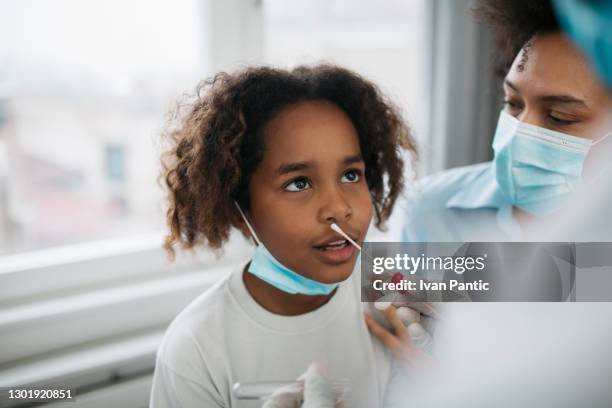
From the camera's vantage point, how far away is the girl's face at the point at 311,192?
749 millimetres

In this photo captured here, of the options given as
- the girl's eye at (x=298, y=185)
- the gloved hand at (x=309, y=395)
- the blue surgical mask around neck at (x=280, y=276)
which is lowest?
the gloved hand at (x=309, y=395)

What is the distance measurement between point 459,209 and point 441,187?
0.22 ft

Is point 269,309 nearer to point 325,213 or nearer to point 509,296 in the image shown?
point 325,213

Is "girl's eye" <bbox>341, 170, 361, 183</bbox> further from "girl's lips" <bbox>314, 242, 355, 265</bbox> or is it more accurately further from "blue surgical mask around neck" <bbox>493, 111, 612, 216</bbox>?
"blue surgical mask around neck" <bbox>493, 111, 612, 216</bbox>

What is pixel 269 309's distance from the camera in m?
0.83

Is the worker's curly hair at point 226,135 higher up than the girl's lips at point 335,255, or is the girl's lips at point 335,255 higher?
the worker's curly hair at point 226,135

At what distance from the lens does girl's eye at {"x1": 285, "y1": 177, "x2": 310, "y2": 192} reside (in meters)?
0.75

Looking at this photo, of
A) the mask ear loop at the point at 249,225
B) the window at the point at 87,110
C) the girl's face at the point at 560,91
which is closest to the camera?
the girl's face at the point at 560,91

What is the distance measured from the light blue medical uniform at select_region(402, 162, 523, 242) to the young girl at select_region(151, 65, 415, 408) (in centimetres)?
23

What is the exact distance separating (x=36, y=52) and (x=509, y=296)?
35.9 inches

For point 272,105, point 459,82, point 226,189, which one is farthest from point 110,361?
point 459,82

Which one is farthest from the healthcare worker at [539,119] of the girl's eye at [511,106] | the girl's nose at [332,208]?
the girl's nose at [332,208]

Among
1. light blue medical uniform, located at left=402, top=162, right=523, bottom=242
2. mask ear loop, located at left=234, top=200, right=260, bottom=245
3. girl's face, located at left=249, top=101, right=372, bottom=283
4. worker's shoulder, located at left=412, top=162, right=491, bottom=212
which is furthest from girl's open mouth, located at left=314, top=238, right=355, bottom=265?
worker's shoulder, located at left=412, top=162, right=491, bottom=212

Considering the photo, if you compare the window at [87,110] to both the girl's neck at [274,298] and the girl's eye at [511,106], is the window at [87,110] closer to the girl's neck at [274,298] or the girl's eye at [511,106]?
the girl's neck at [274,298]
